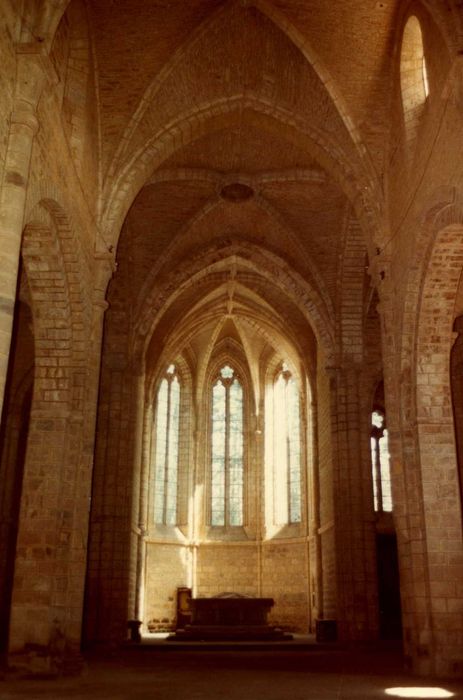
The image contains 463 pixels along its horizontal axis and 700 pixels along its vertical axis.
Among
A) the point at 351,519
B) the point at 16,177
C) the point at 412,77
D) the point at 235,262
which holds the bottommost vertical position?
the point at 351,519

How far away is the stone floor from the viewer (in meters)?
8.55

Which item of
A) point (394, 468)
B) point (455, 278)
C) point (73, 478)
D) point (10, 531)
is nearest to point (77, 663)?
point (73, 478)

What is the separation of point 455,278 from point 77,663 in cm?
803

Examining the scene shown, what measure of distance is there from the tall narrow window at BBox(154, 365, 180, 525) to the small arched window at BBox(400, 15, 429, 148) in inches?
679

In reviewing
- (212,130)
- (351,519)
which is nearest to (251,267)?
(212,130)

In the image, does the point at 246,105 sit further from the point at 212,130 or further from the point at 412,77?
the point at 412,77

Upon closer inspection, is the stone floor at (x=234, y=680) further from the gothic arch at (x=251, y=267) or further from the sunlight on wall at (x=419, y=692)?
the gothic arch at (x=251, y=267)

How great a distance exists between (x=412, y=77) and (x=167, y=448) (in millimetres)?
18294

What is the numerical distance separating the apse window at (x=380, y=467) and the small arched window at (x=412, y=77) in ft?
40.0

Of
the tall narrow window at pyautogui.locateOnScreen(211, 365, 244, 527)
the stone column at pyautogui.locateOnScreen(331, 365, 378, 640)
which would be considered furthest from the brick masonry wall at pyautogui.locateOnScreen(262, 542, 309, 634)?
the stone column at pyautogui.locateOnScreen(331, 365, 378, 640)

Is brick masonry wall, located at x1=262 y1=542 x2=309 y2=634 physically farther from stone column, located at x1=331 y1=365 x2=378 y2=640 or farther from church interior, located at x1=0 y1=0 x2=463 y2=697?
stone column, located at x1=331 y1=365 x2=378 y2=640

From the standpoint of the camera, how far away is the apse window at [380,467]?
22.6m

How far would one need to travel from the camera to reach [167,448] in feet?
90.9

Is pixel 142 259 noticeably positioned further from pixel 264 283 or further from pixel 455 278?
pixel 455 278
